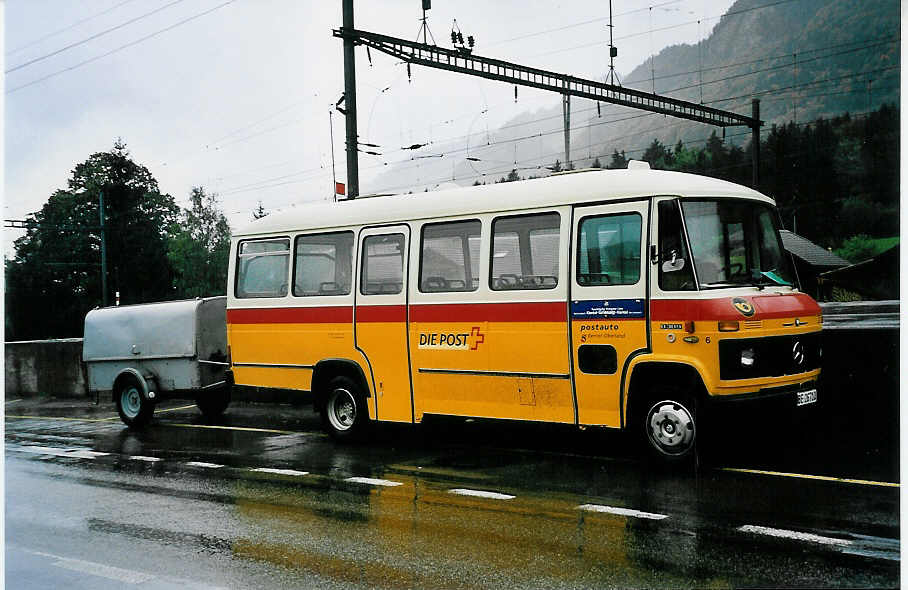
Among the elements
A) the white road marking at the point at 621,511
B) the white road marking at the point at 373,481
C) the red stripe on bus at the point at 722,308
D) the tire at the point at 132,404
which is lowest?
the white road marking at the point at 373,481

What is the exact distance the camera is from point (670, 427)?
31.2ft

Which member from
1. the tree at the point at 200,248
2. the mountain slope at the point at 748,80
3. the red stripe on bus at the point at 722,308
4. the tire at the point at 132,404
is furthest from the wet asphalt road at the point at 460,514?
the tree at the point at 200,248

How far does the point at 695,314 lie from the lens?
912 centimetres

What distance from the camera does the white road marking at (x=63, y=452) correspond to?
12.5m

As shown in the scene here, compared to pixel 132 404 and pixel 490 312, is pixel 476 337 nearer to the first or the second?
pixel 490 312

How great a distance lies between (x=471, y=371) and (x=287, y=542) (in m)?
4.11

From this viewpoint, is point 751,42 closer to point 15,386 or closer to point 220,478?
point 15,386

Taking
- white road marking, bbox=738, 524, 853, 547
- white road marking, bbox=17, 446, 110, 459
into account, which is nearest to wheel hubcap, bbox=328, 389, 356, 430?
white road marking, bbox=17, 446, 110, 459

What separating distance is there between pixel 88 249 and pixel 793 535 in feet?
184

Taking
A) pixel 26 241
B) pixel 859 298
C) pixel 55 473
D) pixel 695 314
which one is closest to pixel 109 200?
pixel 26 241

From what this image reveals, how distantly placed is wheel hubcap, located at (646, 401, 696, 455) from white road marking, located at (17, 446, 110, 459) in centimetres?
724

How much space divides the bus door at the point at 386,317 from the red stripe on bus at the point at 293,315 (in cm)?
28

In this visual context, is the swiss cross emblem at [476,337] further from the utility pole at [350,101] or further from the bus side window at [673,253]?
the utility pole at [350,101]

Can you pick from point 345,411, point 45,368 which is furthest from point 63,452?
point 45,368
